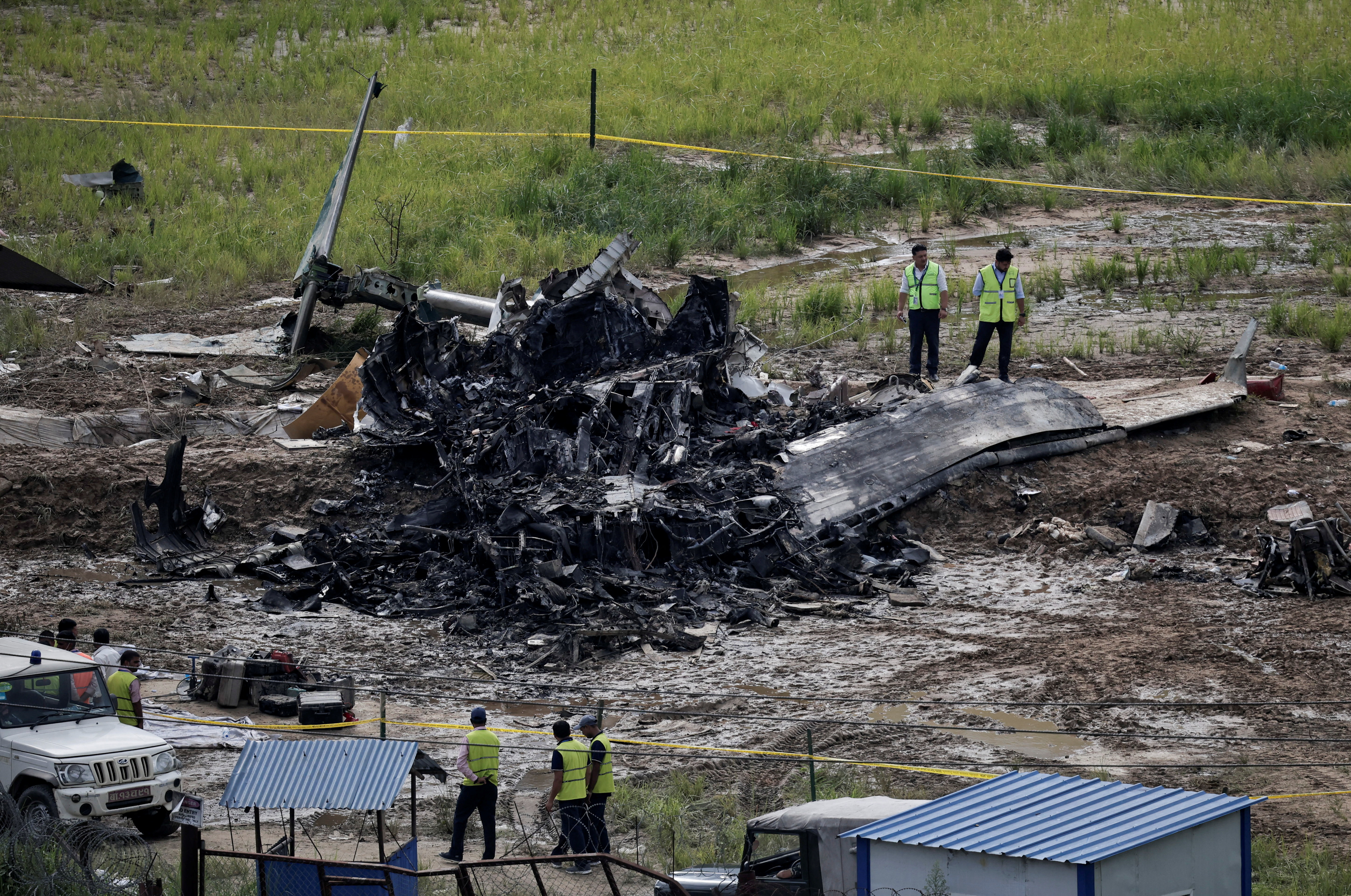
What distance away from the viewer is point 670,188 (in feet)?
88.6

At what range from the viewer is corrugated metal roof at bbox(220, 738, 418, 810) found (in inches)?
267

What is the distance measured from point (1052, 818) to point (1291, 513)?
8264 millimetres

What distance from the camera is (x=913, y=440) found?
48.1 ft

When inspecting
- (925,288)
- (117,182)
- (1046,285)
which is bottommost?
(1046,285)

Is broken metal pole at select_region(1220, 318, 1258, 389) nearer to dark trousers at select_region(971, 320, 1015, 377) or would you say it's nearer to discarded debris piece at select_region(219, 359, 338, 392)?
dark trousers at select_region(971, 320, 1015, 377)

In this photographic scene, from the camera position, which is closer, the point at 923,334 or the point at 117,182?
the point at 923,334

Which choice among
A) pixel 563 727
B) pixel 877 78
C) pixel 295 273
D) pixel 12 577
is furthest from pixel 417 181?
pixel 563 727

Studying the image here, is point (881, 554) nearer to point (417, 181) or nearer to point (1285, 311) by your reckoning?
point (1285, 311)

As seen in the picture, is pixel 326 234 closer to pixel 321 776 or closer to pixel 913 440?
pixel 913 440

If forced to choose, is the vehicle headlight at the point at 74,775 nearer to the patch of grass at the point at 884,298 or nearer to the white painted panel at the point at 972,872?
the white painted panel at the point at 972,872

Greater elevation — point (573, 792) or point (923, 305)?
point (923, 305)

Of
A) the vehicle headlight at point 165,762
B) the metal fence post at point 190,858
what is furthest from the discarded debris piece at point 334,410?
the metal fence post at point 190,858

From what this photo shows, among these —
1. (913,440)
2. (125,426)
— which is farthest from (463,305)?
(913,440)

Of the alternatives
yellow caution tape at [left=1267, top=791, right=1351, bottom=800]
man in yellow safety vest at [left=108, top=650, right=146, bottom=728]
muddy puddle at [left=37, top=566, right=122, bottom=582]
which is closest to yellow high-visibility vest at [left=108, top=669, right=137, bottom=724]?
man in yellow safety vest at [left=108, top=650, right=146, bottom=728]
